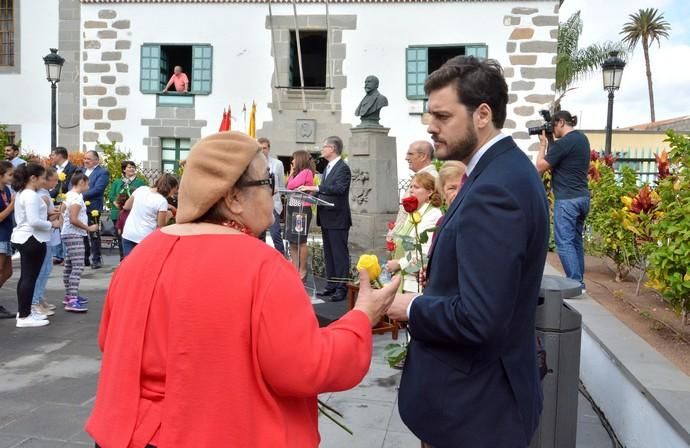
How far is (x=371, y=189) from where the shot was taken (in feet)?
31.7

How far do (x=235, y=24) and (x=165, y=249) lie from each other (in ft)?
53.0

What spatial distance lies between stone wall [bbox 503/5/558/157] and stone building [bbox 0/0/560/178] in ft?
0.08

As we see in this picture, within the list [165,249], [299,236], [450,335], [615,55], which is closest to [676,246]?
[450,335]

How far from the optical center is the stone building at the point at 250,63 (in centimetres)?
1596

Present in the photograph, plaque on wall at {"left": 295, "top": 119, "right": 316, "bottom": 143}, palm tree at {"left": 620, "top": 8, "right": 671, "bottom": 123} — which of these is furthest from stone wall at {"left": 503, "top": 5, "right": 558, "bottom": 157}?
palm tree at {"left": 620, "top": 8, "right": 671, "bottom": 123}

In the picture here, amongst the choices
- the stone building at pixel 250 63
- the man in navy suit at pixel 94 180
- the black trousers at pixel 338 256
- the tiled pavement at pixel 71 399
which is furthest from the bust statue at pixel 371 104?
the stone building at pixel 250 63

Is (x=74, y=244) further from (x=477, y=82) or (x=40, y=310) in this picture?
(x=477, y=82)

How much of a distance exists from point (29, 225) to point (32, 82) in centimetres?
1350

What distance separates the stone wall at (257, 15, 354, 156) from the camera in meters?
16.6

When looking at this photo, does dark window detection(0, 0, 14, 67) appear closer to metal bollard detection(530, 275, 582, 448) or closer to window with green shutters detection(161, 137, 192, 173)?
window with green shutters detection(161, 137, 192, 173)

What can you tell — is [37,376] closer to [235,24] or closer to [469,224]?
[469,224]

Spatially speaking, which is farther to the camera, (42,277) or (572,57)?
(572,57)

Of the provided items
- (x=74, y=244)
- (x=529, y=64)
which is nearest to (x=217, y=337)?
(x=74, y=244)

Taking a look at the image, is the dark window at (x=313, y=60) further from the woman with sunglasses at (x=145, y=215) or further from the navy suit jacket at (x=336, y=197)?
the woman with sunglasses at (x=145, y=215)
